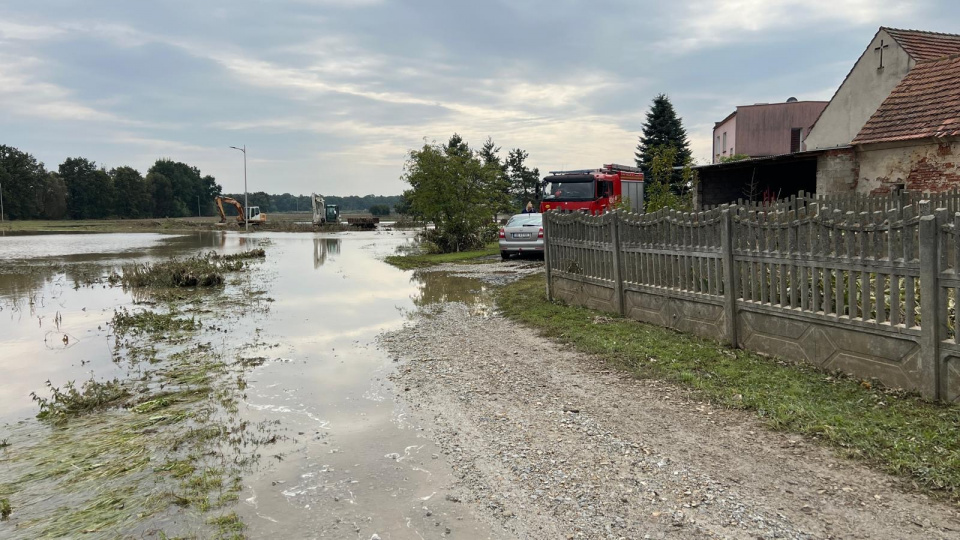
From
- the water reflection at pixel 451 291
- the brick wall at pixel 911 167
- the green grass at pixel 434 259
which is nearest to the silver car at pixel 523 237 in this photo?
A: the green grass at pixel 434 259

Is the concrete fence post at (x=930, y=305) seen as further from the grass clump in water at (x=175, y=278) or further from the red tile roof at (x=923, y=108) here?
the grass clump in water at (x=175, y=278)

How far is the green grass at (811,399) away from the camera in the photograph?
4.56m

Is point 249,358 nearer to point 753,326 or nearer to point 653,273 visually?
point 653,273

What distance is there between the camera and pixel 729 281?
7988 millimetres

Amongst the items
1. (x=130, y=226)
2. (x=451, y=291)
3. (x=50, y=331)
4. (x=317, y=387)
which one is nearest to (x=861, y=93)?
(x=451, y=291)

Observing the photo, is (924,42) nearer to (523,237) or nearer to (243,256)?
(523,237)

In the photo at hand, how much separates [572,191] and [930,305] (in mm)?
20393

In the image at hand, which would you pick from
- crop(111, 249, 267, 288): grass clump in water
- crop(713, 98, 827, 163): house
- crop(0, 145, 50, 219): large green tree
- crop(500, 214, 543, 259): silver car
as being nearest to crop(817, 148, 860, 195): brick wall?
crop(500, 214, 543, 259): silver car

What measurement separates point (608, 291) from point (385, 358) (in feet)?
13.9

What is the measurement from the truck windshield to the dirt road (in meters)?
18.4

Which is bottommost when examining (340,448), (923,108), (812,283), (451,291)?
(340,448)

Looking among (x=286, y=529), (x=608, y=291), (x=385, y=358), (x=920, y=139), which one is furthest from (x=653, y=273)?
(x=920, y=139)

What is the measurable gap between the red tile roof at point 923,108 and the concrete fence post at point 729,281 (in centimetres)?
881

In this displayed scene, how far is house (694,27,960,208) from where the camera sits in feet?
45.9
